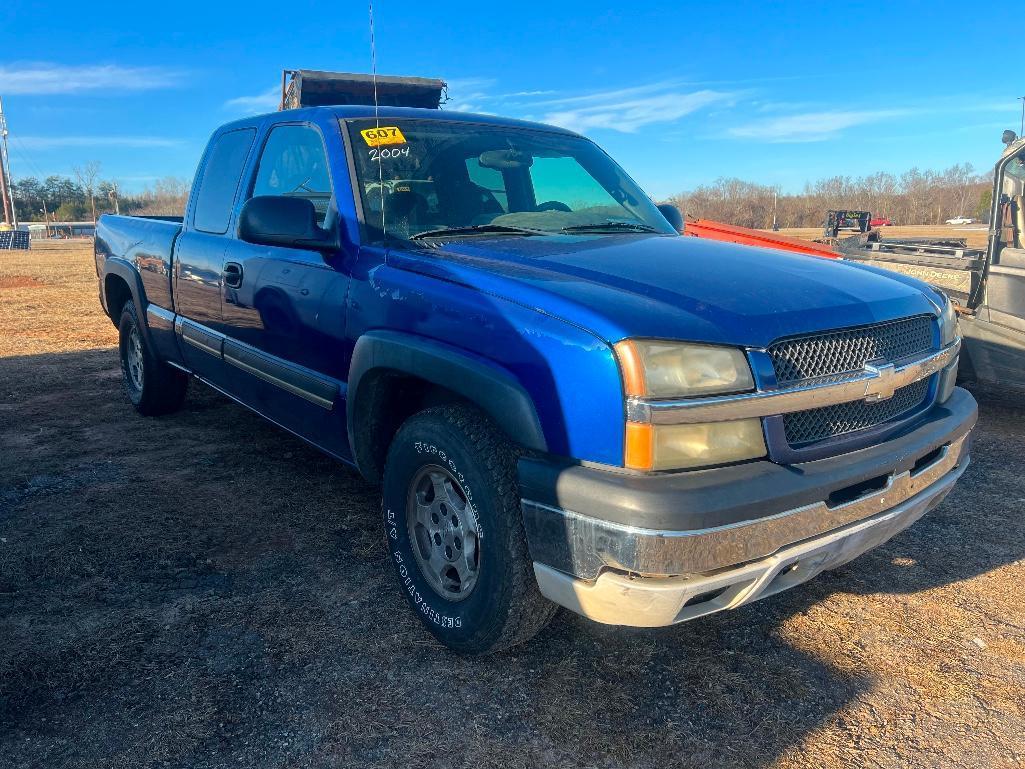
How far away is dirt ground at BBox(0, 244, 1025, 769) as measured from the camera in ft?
7.66

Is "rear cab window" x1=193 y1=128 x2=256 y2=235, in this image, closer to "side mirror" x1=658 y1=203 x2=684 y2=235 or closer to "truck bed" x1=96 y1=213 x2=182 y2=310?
"truck bed" x1=96 y1=213 x2=182 y2=310

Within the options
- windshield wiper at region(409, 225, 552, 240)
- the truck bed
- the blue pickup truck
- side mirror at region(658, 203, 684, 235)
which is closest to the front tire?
the blue pickup truck

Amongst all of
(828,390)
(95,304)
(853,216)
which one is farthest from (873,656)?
(853,216)

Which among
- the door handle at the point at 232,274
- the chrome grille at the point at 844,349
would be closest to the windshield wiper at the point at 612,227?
the chrome grille at the point at 844,349

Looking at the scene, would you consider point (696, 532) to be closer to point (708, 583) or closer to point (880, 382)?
point (708, 583)

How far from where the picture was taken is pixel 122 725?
7.91ft

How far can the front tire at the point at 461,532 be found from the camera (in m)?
2.42

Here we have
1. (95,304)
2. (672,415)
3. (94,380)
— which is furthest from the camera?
(95,304)

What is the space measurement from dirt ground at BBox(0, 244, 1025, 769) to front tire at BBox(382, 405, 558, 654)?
0.19m

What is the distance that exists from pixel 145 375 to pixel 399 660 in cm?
378

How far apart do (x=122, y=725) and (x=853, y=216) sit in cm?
2302

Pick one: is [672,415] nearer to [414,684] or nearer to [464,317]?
[464,317]

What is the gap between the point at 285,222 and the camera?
312cm

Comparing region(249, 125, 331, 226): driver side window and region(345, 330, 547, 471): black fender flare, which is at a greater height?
region(249, 125, 331, 226): driver side window
